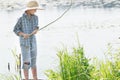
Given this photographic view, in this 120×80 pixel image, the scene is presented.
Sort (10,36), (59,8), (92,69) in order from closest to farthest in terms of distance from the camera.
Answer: (92,69) → (10,36) → (59,8)

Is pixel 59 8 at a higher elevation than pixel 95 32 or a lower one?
higher

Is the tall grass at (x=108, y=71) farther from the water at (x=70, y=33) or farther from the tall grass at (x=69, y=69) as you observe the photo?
the water at (x=70, y=33)

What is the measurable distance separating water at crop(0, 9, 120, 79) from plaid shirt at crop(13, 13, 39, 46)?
4.45 metres

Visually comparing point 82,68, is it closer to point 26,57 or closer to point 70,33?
point 26,57

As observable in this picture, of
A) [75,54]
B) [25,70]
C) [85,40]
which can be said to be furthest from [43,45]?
[75,54]

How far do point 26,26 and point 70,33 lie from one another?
1017 centimetres

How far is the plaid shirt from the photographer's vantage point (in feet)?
18.5

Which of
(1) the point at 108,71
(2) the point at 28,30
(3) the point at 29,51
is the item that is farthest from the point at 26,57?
(1) the point at 108,71

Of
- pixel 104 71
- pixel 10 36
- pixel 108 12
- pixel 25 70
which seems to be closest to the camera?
pixel 104 71

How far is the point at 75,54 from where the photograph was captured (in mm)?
4055

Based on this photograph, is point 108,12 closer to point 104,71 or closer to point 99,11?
point 99,11

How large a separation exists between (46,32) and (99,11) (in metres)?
4.63

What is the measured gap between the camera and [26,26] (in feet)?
18.5

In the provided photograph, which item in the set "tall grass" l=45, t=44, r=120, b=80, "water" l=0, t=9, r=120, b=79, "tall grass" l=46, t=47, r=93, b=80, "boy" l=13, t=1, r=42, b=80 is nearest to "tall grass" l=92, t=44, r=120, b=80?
"tall grass" l=45, t=44, r=120, b=80
